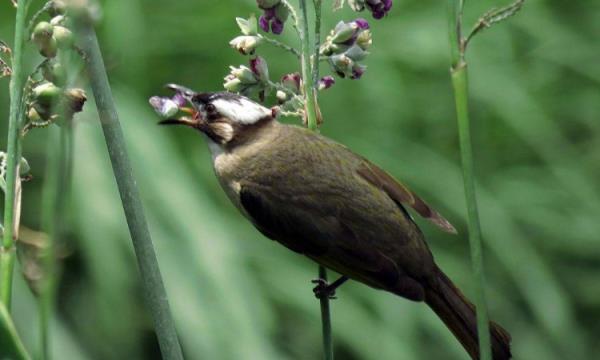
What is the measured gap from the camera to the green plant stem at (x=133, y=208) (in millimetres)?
1021

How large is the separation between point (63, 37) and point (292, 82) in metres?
0.62

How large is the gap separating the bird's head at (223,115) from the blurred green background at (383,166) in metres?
1.34

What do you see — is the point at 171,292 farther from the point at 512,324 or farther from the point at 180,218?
the point at 512,324

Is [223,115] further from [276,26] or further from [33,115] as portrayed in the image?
[33,115]

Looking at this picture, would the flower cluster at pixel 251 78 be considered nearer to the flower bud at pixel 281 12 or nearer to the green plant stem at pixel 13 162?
the flower bud at pixel 281 12

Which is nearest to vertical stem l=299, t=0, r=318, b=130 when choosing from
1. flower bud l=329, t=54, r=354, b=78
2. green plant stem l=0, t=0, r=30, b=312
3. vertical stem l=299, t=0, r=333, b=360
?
vertical stem l=299, t=0, r=333, b=360

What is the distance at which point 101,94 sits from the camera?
1.02m

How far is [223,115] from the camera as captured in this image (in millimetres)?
1981

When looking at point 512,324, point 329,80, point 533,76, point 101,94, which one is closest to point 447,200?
point 512,324

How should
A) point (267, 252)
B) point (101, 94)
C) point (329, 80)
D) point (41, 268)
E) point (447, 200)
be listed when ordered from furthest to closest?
point (447, 200) → point (267, 252) → point (329, 80) → point (101, 94) → point (41, 268)

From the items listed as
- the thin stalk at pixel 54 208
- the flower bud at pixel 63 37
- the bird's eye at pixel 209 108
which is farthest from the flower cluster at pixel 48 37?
the bird's eye at pixel 209 108

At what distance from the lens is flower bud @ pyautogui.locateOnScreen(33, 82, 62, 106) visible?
3.29 feet

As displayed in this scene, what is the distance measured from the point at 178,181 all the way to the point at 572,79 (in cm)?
192

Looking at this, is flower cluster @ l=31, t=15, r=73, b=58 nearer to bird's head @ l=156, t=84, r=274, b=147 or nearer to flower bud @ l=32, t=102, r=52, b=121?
flower bud @ l=32, t=102, r=52, b=121
